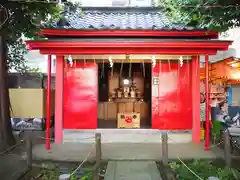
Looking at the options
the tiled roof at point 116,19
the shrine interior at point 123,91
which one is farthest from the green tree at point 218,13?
the shrine interior at point 123,91

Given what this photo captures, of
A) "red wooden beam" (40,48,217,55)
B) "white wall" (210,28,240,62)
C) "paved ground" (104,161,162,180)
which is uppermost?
"white wall" (210,28,240,62)

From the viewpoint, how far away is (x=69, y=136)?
26.9ft

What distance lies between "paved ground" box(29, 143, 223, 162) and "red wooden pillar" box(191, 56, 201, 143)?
48 cm

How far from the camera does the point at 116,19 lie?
896 cm

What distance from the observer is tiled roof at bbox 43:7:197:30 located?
7.40m

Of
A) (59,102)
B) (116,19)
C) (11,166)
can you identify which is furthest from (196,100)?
(11,166)

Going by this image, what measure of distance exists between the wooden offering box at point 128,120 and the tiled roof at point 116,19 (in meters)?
3.67

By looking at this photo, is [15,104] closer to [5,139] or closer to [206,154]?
[5,139]

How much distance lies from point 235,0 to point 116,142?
6.03m

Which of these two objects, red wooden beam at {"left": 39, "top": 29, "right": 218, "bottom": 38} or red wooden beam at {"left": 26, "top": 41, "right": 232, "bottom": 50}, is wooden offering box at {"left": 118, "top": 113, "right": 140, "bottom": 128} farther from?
red wooden beam at {"left": 39, "top": 29, "right": 218, "bottom": 38}

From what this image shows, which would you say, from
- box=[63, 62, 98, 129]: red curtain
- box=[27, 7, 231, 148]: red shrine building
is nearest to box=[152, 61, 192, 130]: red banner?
box=[27, 7, 231, 148]: red shrine building

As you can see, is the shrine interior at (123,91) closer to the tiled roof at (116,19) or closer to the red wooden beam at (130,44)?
the tiled roof at (116,19)

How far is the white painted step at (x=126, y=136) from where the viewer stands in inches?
321

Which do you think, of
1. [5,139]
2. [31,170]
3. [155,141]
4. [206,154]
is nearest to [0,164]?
[31,170]
